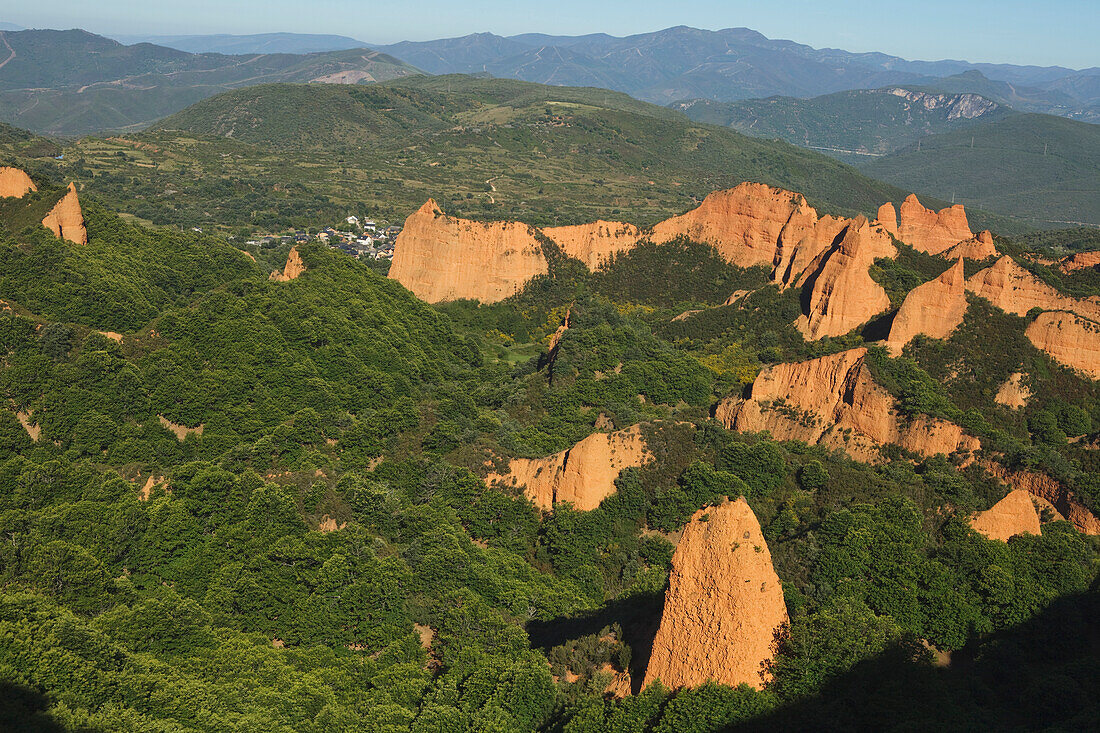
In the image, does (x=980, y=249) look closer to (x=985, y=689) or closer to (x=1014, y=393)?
(x=1014, y=393)


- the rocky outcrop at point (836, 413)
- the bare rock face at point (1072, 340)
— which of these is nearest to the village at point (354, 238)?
the rocky outcrop at point (836, 413)

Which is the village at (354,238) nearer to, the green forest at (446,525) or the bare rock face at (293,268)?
the bare rock face at (293,268)

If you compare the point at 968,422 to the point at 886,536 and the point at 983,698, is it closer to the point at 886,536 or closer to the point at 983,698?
the point at 886,536

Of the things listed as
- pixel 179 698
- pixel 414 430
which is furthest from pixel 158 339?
pixel 179 698

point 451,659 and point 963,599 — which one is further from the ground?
point 963,599

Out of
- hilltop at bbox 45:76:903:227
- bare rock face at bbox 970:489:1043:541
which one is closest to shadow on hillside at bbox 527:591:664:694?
bare rock face at bbox 970:489:1043:541

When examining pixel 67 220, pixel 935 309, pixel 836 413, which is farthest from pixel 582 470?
pixel 67 220
